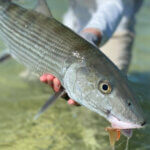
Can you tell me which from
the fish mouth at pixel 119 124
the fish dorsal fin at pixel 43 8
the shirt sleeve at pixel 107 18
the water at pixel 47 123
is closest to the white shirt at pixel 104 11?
the shirt sleeve at pixel 107 18

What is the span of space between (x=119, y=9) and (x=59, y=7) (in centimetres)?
323

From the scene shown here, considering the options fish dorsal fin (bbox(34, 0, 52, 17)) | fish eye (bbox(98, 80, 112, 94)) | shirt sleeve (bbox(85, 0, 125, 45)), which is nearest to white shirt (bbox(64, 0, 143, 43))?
shirt sleeve (bbox(85, 0, 125, 45))

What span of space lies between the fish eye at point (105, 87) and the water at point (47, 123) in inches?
31.9

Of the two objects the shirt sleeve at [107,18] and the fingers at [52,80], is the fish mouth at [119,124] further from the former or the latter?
the shirt sleeve at [107,18]

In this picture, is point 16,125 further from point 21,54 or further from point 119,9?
point 119,9

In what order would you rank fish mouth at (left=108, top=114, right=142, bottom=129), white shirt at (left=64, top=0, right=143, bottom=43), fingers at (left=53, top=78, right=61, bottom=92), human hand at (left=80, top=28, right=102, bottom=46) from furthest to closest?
white shirt at (left=64, top=0, right=143, bottom=43)
human hand at (left=80, top=28, right=102, bottom=46)
fingers at (left=53, top=78, right=61, bottom=92)
fish mouth at (left=108, top=114, right=142, bottom=129)

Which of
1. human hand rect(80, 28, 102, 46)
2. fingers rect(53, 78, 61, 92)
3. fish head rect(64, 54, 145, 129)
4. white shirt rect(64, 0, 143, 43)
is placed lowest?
white shirt rect(64, 0, 143, 43)

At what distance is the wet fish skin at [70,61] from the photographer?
1645 mm

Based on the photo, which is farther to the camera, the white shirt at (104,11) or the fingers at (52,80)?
the white shirt at (104,11)

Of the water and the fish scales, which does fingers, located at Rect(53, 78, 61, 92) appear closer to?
the fish scales

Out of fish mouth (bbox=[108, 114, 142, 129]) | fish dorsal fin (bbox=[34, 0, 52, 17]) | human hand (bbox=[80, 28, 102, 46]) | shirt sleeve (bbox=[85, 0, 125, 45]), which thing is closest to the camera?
fish mouth (bbox=[108, 114, 142, 129])

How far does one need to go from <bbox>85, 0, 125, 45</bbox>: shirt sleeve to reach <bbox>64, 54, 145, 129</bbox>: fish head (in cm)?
80

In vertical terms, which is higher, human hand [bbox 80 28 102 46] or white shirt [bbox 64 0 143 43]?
human hand [bbox 80 28 102 46]

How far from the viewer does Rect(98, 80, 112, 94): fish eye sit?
1.67 m
